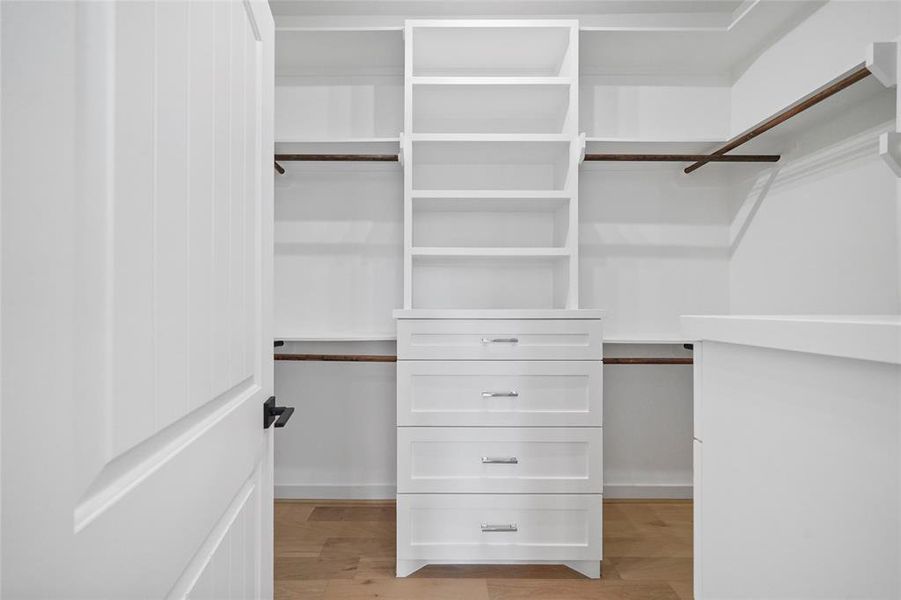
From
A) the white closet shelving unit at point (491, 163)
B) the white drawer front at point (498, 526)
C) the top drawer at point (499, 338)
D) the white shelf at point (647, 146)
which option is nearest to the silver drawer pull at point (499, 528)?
the white drawer front at point (498, 526)

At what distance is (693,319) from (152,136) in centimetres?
87

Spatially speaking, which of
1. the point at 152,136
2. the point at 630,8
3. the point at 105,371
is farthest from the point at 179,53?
the point at 630,8

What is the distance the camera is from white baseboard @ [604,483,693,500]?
2.31 m

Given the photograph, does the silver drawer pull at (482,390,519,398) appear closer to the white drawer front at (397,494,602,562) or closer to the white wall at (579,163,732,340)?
the white drawer front at (397,494,602,562)

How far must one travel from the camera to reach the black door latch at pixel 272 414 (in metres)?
0.85

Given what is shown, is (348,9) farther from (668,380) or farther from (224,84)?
(668,380)

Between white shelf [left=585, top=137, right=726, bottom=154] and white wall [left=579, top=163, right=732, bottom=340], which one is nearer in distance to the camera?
white shelf [left=585, top=137, right=726, bottom=154]

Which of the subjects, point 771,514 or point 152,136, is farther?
point 771,514

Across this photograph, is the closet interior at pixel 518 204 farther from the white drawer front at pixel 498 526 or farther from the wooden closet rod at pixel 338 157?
the white drawer front at pixel 498 526

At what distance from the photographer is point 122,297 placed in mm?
387

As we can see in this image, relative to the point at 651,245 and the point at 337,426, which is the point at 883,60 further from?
the point at 337,426

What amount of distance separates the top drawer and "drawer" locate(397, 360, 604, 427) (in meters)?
0.03

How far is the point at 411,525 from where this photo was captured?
65.1 inches

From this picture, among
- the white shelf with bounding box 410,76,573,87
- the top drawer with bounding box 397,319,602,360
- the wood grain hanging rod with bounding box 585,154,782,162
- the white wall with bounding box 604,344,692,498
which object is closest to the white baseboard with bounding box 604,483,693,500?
the white wall with bounding box 604,344,692,498
